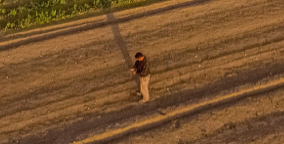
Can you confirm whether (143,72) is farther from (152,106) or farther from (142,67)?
(152,106)

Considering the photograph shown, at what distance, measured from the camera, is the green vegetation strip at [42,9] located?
1016cm

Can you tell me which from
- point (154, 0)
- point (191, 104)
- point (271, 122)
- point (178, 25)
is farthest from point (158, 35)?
point (271, 122)

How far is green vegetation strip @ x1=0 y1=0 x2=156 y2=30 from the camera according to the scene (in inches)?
400

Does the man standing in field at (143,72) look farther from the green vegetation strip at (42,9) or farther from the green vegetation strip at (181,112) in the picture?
the green vegetation strip at (42,9)

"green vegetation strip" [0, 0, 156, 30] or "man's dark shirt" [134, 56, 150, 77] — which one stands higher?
"green vegetation strip" [0, 0, 156, 30]

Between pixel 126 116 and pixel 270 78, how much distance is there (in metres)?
3.77

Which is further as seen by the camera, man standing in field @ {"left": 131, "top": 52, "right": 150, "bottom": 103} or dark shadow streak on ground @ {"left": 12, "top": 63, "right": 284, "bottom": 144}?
dark shadow streak on ground @ {"left": 12, "top": 63, "right": 284, "bottom": 144}

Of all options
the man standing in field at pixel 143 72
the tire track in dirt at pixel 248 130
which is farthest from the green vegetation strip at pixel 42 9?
the tire track in dirt at pixel 248 130

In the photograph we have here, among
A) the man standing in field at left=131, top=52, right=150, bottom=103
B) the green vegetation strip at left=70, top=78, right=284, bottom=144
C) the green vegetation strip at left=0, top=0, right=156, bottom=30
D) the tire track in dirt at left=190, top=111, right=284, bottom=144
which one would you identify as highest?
the green vegetation strip at left=0, top=0, right=156, bottom=30

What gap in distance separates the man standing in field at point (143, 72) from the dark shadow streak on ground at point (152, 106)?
1.00 feet

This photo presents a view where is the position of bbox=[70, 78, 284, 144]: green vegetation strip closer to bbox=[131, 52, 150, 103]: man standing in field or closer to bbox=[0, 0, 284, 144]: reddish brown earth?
bbox=[0, 0, 284, 144]: reddish brown earth

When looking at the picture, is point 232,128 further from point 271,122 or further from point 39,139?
point 39,139

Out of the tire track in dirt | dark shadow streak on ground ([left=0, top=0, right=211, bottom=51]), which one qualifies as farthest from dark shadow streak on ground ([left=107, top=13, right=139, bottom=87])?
the tire track in dirt

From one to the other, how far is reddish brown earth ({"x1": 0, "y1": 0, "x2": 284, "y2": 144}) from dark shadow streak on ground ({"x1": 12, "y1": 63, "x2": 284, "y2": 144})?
0.08 ft
